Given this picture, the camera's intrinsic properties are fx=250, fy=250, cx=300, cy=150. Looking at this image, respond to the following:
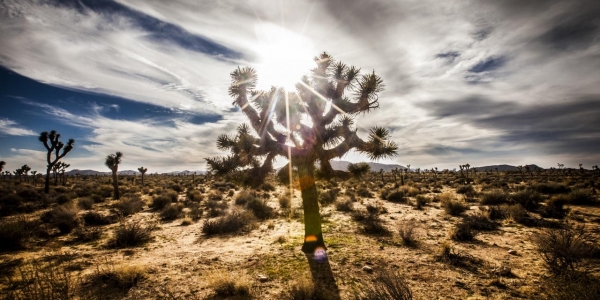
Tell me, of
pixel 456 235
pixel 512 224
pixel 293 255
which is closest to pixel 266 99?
pixel 293 255

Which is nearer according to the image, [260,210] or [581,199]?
[581,199]

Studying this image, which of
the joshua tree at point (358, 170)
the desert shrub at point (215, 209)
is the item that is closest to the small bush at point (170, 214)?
the desert shrub at point (215, 209)

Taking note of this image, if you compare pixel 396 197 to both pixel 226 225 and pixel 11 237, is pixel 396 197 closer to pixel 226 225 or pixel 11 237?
pixel 226 225

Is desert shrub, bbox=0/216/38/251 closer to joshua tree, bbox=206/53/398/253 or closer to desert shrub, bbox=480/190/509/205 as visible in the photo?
joshua tree, bbox=206/53/398/253

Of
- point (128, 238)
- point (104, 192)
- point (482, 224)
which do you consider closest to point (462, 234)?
point (482, 224)

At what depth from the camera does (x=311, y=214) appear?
8633 millimetres

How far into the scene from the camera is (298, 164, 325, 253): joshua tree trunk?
833cm

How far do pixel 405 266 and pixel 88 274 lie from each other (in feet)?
27.3

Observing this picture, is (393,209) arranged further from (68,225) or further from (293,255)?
(68,225)

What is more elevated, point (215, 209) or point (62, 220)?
point (62, 220)

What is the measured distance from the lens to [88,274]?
639 centimetres

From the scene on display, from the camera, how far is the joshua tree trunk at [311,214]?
27.3ft

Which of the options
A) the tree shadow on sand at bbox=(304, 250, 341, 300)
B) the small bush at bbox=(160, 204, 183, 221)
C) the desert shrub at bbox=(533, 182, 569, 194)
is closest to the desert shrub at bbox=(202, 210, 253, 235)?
the small bush at bbox=(160, 204, 183, 221)

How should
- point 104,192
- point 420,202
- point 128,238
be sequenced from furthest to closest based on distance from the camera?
1. point 104,192
2. point 420,202
3. point 128,238
